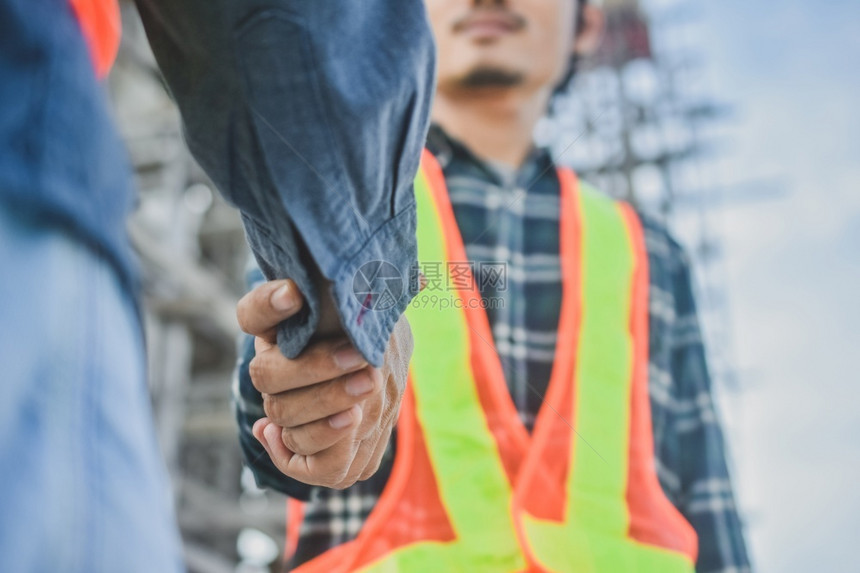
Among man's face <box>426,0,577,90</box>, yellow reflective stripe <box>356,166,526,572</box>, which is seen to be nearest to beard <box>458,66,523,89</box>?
man's face <box>426,0,577,90</box>

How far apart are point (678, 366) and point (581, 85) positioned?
0.72 ft

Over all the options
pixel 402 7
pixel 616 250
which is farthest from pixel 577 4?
pixel 402 7

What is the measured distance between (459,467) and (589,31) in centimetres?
36

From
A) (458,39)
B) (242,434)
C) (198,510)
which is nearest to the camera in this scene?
(242,434)

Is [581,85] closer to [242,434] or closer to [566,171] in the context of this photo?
[566,171]

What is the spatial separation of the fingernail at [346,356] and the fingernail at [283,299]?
0.02m

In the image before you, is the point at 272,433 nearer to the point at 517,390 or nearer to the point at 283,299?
the point at 283,299

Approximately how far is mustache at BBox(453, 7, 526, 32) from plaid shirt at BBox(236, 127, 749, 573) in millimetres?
76

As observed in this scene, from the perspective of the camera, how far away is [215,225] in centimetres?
288

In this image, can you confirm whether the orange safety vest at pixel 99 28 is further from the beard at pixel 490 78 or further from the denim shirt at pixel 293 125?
the beard at pixel 490 78

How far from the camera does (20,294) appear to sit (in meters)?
0.27

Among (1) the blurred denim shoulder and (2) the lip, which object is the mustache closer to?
(2) the lip

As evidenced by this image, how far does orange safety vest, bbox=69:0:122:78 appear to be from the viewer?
0.34 metres

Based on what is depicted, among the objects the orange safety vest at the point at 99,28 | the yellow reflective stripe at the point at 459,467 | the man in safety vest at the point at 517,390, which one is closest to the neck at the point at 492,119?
the man in safety vest at the point at 517,390
